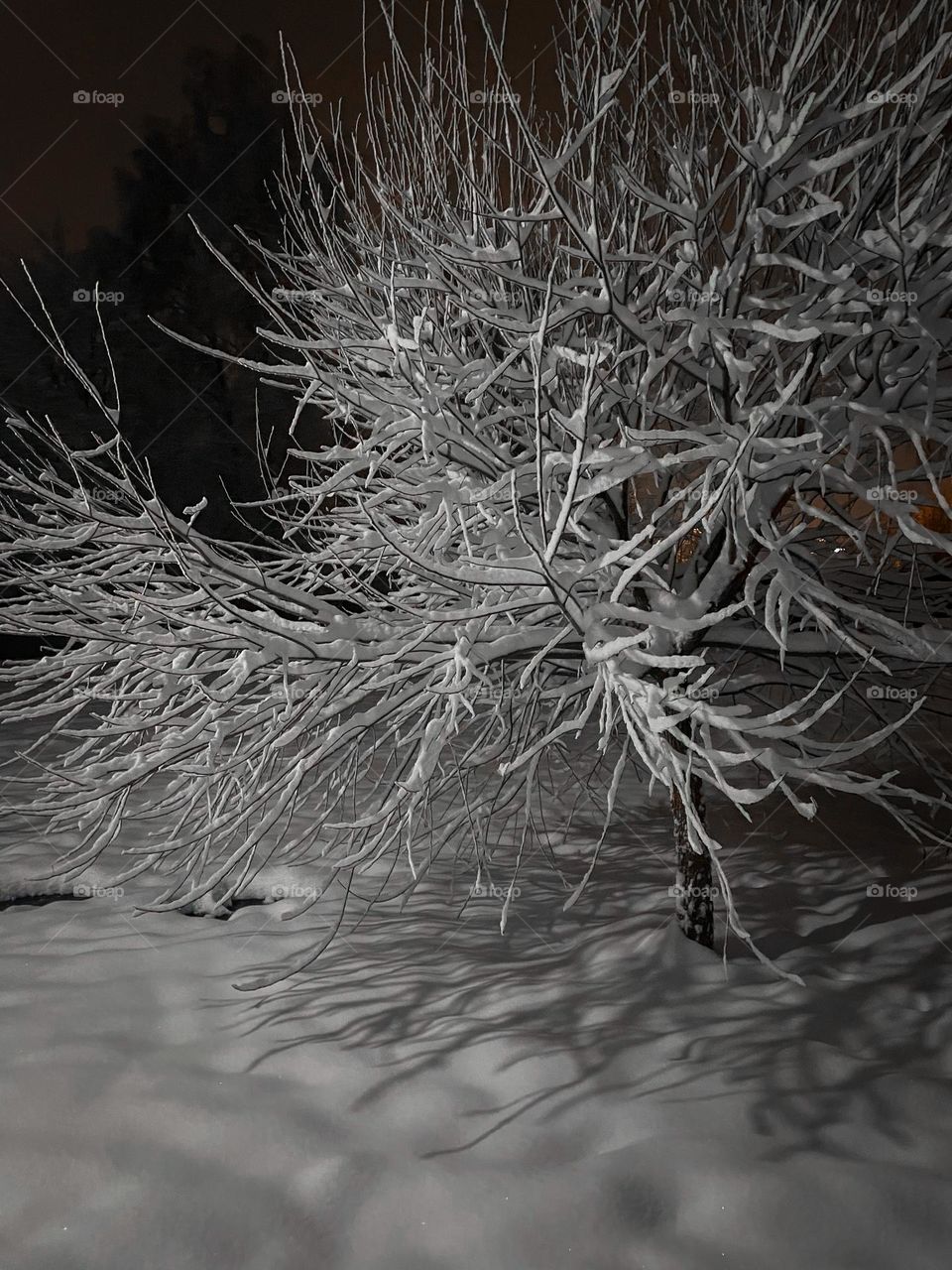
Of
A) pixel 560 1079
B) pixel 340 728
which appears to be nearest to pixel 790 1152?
pixel 560 1079

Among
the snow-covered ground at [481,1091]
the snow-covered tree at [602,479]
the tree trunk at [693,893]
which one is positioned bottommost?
the snow-covered ground at [481,1091]

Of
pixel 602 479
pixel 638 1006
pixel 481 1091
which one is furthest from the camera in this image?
pixel 638 1006

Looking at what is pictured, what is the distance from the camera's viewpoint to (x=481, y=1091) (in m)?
3.11

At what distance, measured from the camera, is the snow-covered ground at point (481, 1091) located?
2.51 meters

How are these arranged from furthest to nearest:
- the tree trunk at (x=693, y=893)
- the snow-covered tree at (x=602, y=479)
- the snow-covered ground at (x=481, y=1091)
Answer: the tree trunk at (x=693, y=893)
the snow-covered tree at (x=602, y=479)
the snow-covered ground at (x=481, y=1091)

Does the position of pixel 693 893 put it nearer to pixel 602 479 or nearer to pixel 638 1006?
pixel 638 1006

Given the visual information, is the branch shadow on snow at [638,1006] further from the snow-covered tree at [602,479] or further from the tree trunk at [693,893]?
the snow-covered tree at [602,479]

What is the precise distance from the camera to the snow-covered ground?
8.22 ft

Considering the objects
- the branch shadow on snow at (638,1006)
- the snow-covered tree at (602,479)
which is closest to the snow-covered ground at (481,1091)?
the branch shadow on snow at (638,1006)

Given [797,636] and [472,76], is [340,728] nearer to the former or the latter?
[797,636]

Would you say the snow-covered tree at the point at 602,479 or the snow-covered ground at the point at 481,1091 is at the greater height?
the snow-covered tree at the point at 602,479

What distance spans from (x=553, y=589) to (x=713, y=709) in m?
0.54

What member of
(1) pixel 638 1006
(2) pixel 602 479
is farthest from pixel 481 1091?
(2) pixel 602 479

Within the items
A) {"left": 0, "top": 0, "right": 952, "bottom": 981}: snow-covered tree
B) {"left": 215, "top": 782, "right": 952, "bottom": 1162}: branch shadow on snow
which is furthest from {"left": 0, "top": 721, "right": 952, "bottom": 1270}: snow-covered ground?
{"left": 0, "top": 0, "right": 952, "bottom": 981}: snow-covered tree
